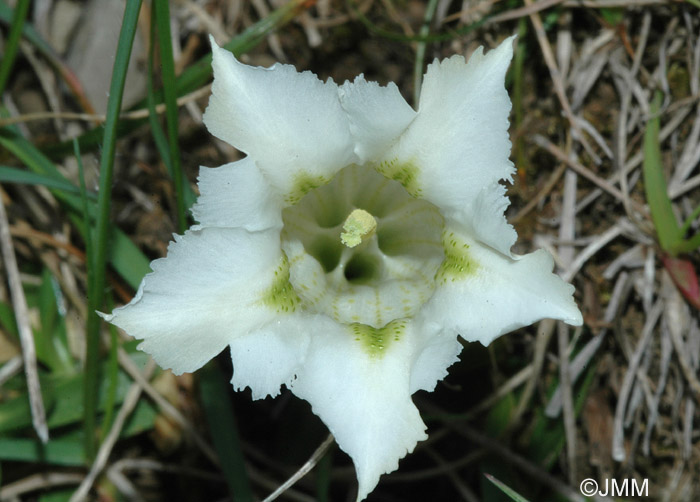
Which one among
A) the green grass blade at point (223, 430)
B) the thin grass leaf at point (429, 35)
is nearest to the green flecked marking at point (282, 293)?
the green grass blade at point (223, 430)

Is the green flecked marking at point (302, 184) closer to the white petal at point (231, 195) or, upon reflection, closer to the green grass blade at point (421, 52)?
the white petal at point (231, 195)

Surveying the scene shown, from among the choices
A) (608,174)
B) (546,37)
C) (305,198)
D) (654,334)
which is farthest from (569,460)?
(546,37)

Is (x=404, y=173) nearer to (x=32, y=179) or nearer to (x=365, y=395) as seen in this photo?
(x=365, y=395)

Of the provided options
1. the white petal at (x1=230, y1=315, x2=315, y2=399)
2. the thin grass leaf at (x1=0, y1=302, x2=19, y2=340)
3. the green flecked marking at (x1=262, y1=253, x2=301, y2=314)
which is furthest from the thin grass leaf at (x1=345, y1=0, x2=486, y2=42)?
the thin grass leaf at (x1=0, y1=302, x2=19, y2=340)

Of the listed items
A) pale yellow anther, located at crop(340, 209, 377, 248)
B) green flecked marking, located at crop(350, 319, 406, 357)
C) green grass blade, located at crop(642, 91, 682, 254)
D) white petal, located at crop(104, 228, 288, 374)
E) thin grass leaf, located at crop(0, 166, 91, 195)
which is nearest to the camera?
white petal, located at crop(104, 228, 288, 374)

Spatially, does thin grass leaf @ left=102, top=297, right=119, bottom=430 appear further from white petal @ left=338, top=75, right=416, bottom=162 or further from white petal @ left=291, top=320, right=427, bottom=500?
white petal @ left=338, top=75, right=416, bottom=162

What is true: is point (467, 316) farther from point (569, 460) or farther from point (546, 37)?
point (546, 37)
